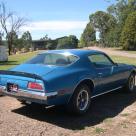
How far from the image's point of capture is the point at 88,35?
113 meters

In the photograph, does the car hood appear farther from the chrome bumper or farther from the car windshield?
the chrome bumper

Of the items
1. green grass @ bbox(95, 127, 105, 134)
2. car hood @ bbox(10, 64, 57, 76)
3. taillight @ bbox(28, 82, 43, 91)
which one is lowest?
green grass @ bbox(95, 127, 105, 134)

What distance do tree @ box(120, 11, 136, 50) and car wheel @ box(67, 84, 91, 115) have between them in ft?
188

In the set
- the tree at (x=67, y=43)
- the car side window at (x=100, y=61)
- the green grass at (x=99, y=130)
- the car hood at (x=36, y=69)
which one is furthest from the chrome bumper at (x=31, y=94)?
the tree at (x=67, y=43)

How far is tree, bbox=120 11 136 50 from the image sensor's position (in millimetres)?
64125

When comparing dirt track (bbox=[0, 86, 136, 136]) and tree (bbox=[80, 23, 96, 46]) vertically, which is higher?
tree (bbox=[80, 23, 96, 46])

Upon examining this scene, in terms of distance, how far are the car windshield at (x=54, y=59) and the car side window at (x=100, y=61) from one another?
58 centimetres

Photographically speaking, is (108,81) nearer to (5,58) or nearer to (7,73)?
(7,73)

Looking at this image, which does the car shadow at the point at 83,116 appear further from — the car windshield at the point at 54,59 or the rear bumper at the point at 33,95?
the car windshield at the point at 54,59

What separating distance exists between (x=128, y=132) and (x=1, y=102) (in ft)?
11.9

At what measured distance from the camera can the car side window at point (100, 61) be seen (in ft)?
27.3


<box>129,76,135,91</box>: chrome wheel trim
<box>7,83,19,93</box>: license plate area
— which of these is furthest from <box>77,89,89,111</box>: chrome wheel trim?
<box>129,76,135,91</box>: chrome wheel trim

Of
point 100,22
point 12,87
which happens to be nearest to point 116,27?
point 100,22

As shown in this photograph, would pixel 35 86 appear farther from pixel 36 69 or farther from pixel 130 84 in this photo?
pixel 130 84
